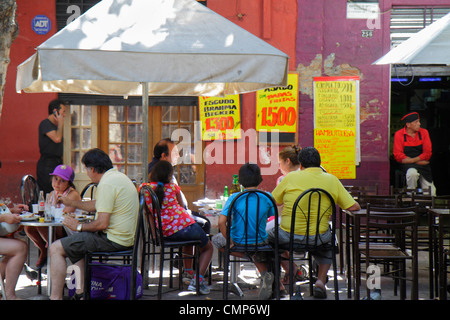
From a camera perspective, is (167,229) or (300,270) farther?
(300,270)

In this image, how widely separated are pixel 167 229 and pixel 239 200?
0.80 metres

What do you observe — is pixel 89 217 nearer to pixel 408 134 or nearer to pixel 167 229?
pixel 167 229

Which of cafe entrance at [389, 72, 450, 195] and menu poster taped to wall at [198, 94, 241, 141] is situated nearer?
menu poster taped to wall at [198, 94, 241, 141]

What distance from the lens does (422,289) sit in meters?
6.23

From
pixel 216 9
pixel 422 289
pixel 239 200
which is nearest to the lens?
pixel 239 200

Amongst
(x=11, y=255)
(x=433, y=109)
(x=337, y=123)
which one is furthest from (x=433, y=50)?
(x=433, y=109)

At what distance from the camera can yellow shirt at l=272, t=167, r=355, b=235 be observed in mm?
5531

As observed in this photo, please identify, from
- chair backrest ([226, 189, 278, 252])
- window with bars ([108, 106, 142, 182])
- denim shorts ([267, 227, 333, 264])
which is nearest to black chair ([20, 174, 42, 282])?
chair backrest ([226, 189, 278, 252])

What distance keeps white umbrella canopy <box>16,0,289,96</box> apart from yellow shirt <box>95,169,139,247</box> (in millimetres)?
871

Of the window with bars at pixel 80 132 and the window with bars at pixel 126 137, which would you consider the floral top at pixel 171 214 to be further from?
the window with bars at pixel 80 132

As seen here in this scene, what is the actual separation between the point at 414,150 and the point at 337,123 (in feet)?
4.46

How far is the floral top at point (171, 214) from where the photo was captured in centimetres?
576

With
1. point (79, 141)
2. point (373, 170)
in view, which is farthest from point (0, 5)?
point (373, 170)

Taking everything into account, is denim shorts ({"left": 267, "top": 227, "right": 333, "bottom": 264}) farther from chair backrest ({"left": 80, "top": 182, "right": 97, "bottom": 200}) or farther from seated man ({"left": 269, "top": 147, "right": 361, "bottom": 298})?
chair backrest ({"left": 80, "top": 182, "right": 97, "bottom": 200})
